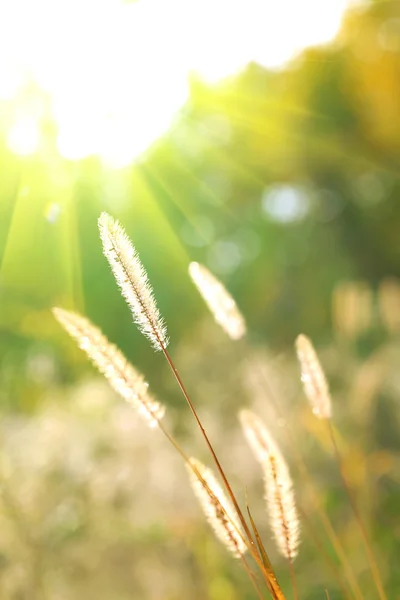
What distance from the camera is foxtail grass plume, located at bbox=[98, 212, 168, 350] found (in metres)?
0.66

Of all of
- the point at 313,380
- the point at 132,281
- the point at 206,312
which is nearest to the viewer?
the point at 132,281

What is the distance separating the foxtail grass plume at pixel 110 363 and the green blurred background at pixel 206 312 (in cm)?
45

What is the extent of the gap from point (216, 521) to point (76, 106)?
2.07 meters

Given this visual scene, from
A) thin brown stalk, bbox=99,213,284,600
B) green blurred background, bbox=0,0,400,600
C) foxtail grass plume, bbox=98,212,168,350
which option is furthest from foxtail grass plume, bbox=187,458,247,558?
green blurred background, bbox=0,0,400,600

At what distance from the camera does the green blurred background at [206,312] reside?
1879 millimetres

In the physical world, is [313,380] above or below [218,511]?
above

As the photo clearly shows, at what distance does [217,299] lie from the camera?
939 mm

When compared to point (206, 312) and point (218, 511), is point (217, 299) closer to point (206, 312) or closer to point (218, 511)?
point (218, 511)

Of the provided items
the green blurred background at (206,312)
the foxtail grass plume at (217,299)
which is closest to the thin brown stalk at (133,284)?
the foxtail grass plume at (217,299)

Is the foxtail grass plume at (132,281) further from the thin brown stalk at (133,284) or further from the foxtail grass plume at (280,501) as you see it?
the foxtail grass plume at (280,501)

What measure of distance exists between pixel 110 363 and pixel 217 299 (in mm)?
293

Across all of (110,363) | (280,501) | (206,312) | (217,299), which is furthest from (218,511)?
(206,312)

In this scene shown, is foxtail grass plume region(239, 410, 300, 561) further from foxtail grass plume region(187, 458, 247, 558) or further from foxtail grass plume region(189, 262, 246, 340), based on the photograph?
foxtail grass plume region(189, 262, 246, 340)

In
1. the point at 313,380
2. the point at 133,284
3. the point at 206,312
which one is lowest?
the point at 313,380
